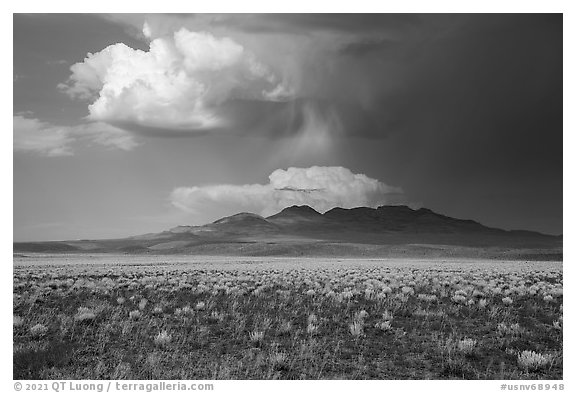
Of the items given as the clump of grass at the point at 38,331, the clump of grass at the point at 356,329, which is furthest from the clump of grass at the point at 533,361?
the clump of grass at the point at 38,331

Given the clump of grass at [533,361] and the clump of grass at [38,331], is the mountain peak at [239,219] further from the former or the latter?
the clump of grass at [533,361]

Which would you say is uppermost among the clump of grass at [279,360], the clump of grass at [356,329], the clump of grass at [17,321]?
the clump of grass at [356,329]

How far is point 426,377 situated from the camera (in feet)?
29.8

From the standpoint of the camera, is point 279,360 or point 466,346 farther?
point 466,346

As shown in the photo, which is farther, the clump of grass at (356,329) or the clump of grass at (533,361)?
the clump of grass at (356,329)

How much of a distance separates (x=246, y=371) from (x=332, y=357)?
70.2 inches

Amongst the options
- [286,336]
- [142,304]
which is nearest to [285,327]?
[286,336]

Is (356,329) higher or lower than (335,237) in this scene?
lower

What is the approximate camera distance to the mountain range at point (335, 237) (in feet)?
303

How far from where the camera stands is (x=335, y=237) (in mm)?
115188

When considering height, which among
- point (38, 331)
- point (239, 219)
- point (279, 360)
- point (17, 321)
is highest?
point (239, 219)

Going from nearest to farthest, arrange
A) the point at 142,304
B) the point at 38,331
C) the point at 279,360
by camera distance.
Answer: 1. the point at 279,360
2. the point at 38,331
3. the point at 142,304

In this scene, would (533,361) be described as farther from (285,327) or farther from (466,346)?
(285,327)
